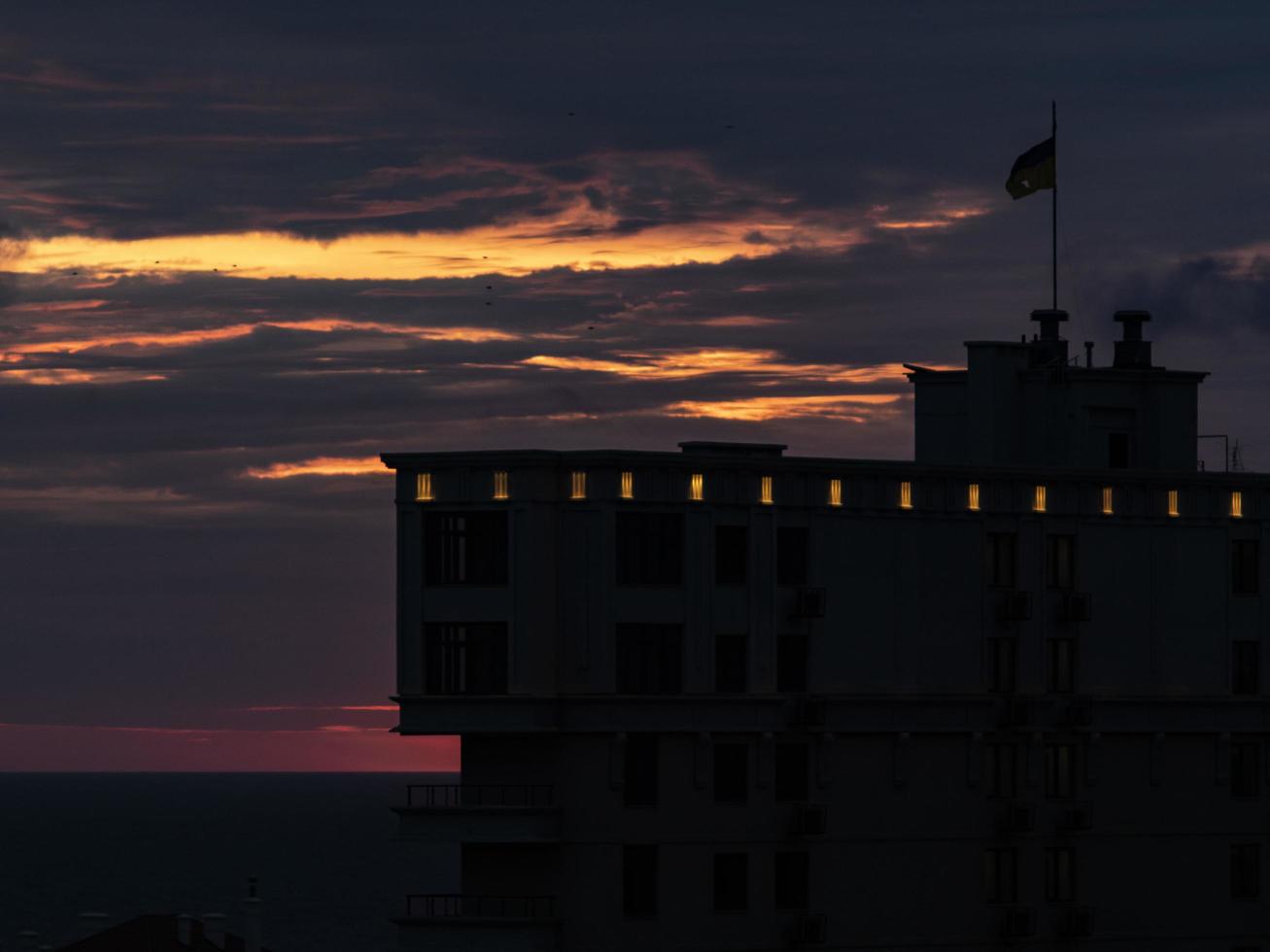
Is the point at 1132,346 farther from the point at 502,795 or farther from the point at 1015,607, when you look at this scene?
the point at 502,795

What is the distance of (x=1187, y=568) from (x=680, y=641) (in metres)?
20.9

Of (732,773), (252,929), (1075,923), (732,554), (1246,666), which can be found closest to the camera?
(732,773)

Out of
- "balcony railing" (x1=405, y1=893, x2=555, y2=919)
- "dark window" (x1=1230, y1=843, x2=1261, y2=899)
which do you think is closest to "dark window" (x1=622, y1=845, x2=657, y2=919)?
"balcony railing" (x1=405, y1=893, x2=555, y2=919)

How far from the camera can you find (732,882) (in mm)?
94875

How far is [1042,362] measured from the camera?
108688 mm

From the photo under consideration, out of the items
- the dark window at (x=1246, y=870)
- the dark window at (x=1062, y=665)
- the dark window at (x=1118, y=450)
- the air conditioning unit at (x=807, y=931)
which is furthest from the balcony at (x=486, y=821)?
the dark window at (x=1118, y=450)

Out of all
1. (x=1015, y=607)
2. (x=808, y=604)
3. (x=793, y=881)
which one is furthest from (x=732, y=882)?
(x=1015, y=607)

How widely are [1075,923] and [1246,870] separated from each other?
25.7 feet

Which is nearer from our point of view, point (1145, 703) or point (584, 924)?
point (584, 924)

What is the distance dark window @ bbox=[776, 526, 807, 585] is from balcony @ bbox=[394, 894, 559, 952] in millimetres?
13614

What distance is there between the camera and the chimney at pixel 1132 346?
109812 millimetres

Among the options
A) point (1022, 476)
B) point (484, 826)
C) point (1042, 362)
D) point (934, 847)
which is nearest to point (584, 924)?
point (484, 826)

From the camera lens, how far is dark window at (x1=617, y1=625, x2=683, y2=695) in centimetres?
9381

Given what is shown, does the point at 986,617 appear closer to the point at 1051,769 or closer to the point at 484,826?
the point at 1051,769
